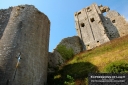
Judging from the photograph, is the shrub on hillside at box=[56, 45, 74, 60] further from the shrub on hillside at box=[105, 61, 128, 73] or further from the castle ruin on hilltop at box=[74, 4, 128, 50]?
the shrub on hillside at box=[105, 61, 128, 73]

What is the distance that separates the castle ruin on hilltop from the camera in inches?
1374

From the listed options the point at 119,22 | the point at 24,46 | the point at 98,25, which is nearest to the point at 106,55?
the point at 24,46

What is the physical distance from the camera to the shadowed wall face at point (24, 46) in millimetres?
14047

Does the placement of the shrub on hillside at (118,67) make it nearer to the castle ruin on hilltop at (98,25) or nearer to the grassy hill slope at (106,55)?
the grassy hill slope at (106,55)

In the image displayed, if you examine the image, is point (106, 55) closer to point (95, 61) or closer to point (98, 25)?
point (95, 61)

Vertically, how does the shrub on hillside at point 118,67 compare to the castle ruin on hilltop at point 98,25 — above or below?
below

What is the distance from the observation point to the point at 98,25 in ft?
122

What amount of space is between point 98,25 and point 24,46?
2402cm

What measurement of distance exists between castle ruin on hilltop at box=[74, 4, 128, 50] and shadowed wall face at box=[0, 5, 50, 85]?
16.9 metres

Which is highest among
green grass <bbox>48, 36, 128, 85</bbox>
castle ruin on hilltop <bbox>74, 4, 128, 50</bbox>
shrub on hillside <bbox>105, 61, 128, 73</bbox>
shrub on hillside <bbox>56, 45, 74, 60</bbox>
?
castle ruin on hilltop <bbox>74, 4, 128, 50</bbox>

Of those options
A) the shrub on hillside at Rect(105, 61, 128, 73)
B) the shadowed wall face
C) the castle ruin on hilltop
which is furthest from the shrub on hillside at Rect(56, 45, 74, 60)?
the shrub on hillside at Rect(105, 61, 128, 73)

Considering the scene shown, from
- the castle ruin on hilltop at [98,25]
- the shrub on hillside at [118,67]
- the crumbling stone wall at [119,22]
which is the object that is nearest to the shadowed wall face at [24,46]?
the shrub on hillside at [118,67]

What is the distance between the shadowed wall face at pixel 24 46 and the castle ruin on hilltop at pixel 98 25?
1695 cm

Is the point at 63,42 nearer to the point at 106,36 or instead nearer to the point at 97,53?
the point at 106,36
